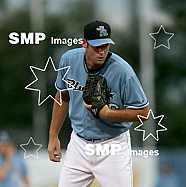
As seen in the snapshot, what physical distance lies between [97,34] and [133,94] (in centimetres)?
28

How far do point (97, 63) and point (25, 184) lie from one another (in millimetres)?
1087

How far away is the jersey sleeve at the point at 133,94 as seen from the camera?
2.65m

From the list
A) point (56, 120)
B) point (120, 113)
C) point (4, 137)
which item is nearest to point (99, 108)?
point (120, 113)

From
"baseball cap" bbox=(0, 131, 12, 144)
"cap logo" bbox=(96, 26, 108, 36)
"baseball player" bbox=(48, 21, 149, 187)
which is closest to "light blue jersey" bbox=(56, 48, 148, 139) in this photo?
"baseball player" bbox=(48, 21, 149, 187)

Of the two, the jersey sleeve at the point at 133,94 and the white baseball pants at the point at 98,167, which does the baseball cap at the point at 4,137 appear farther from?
the jersey sleeve at the point at 133,94

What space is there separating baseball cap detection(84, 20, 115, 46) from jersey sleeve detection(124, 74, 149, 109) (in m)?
0.18

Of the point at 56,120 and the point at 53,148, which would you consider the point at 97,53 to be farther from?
the point at 53,148

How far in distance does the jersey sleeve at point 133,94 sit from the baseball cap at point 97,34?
0.58 ft

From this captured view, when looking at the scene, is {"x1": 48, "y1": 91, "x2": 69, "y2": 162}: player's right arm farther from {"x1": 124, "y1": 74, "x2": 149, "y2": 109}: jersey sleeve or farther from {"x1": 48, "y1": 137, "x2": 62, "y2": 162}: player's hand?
{"x1": 124, "y1": 74, "x2": 149, "y2": 109}: jersey sleeve

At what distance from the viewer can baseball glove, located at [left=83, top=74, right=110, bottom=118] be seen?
105 inches

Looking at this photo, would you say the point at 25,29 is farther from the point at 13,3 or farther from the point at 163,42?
the point at 163,42

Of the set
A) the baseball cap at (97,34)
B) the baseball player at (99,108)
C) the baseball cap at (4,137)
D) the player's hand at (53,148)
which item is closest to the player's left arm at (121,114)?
the baseball player at (99,108)

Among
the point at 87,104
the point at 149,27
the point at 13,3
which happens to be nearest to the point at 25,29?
the point at 13,3

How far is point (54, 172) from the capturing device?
3471mm
